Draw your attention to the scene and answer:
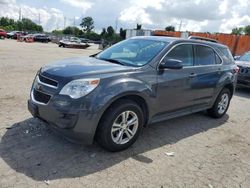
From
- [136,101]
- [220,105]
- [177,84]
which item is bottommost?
[220,105]

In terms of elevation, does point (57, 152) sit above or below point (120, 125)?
below

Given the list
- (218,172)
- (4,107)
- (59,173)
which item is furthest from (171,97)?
(4,107)

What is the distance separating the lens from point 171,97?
198 inches

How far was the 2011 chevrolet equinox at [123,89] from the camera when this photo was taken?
3883mm

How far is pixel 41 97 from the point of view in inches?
166

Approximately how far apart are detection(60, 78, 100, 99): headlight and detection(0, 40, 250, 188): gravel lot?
3.02 ft

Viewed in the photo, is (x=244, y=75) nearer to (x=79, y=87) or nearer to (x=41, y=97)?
(x=79, y=87)

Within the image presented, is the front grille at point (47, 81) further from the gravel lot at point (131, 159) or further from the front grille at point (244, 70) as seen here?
the front grille at point (244, 70)

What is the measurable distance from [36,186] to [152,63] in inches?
101

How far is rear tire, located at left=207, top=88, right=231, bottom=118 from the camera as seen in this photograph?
21.4 feet

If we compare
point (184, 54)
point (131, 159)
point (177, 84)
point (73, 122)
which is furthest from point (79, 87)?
point (184, 54)

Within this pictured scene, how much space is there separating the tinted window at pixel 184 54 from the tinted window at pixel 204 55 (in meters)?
0.20

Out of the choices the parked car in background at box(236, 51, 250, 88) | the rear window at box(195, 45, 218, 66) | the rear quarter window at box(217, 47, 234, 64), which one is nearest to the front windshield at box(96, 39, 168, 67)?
the rear window at box(195, 45, 218, 66)

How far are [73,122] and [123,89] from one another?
0.85 meters
